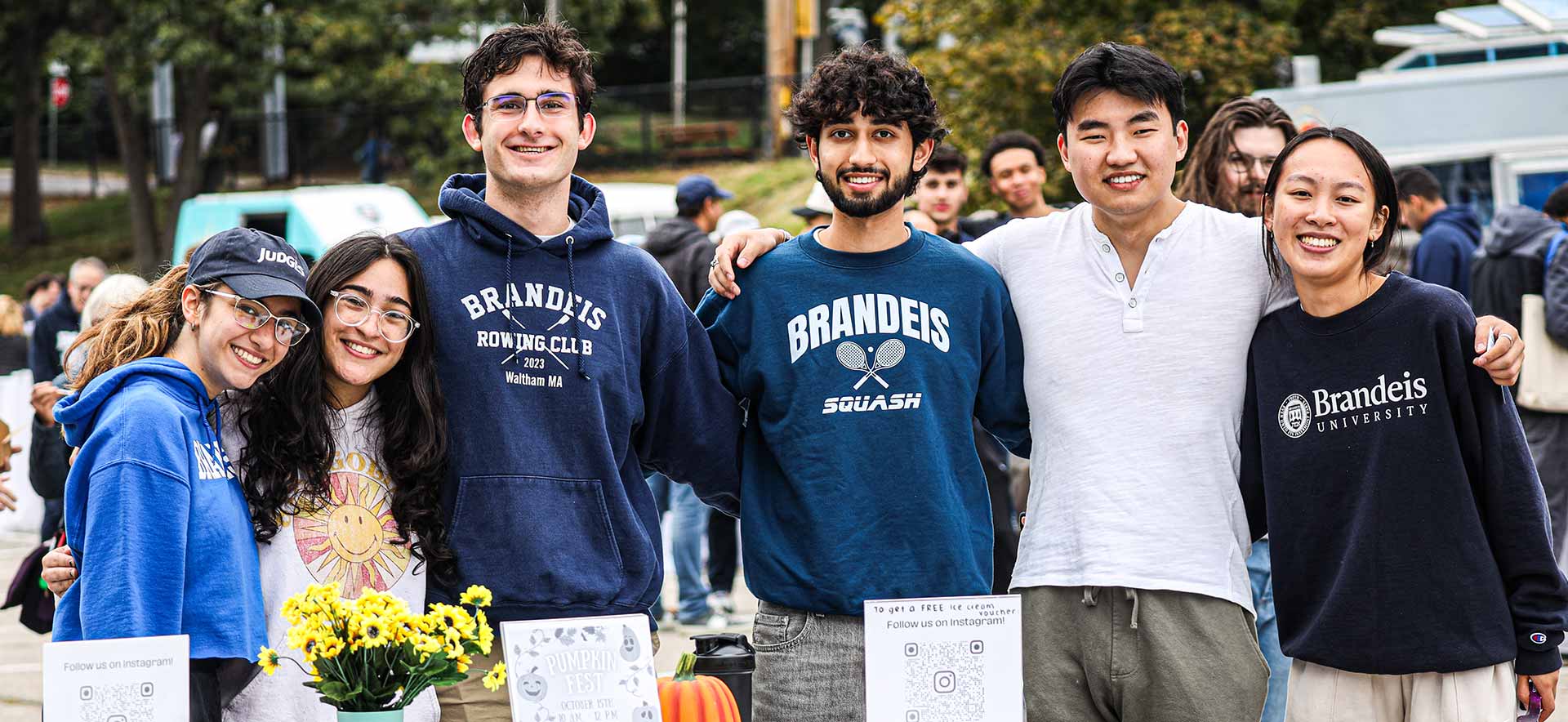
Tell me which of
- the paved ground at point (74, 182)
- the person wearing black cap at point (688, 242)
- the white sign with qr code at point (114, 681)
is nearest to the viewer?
the white sign with qr code at point (114, 681)

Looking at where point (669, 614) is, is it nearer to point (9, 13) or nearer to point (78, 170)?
point (9, 13)

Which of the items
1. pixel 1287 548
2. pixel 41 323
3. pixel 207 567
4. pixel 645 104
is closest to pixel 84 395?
pixel 207 567

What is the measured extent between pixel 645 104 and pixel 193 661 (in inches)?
991

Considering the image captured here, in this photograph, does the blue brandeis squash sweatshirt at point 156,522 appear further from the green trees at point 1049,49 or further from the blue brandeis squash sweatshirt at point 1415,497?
the green trees at point 1049,49

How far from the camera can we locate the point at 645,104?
27594 millimetres

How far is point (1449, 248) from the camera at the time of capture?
8031 mm

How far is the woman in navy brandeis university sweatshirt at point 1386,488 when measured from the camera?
3.22 m

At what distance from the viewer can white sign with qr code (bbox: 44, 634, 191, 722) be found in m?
2.63

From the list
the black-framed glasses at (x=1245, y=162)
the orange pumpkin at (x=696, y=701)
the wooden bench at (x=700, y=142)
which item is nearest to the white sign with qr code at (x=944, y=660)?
the orange pumpkin at (x=696, y=701)

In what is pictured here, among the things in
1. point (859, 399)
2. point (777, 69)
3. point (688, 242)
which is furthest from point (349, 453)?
point (777, 69)

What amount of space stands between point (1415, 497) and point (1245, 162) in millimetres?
1932

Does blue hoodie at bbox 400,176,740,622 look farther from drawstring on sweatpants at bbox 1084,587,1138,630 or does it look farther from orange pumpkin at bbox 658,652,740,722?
drawstring on sweatpants at bbox 1084,587,1138,630

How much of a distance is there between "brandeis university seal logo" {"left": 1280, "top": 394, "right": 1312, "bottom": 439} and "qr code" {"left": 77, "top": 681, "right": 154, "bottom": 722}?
7.89ft

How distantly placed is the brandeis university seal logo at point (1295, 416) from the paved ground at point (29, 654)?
284cm
